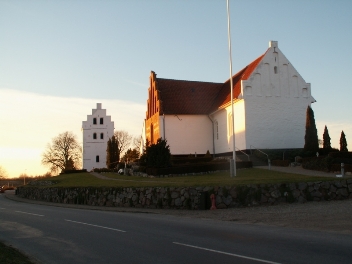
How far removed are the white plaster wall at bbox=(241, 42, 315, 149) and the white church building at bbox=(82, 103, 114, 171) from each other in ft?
131

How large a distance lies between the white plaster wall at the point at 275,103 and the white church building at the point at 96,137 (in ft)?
131

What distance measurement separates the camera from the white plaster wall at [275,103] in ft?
134

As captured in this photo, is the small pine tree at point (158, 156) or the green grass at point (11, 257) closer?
the green grass at point (11, 257)

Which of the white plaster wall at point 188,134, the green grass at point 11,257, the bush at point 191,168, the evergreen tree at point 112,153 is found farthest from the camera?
the evergreen tree at point 112,153

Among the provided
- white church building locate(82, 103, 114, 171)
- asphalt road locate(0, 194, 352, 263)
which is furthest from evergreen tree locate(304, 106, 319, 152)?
white church building locate(82, 103, 114, 171)

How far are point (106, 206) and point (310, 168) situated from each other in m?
16.4

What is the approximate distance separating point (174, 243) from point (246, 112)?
31520mm

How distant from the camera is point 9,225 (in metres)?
15.3

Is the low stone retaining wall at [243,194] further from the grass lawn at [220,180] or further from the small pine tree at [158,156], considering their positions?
the small pine tree at [158,156]

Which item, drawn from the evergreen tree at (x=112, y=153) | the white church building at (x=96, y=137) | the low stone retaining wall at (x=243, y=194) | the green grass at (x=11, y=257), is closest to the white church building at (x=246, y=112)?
the evergreen tree at (x=112, y=153)

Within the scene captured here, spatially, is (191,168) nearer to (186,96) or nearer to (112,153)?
(186,96)

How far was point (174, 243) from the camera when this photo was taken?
34.4 ft

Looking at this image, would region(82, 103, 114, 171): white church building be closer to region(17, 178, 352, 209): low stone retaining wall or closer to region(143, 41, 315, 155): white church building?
region(143, 41, 315, 155): white church building

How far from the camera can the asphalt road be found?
8.77 m
